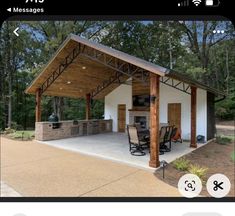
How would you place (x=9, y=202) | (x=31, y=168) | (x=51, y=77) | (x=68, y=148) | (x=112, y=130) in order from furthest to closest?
(x=112, y=130), (x=51, y=77), (x=68, y=148), (x=31, y=168), (x=9, y=202)

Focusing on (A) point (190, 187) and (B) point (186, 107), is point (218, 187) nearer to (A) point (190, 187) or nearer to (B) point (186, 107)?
(A) point (190, 187)

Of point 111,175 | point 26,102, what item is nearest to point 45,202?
point 111,175

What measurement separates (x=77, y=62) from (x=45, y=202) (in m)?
8.28

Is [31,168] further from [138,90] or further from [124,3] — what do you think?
[138,90]

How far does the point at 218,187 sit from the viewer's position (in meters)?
1.94

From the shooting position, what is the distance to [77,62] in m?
9.54

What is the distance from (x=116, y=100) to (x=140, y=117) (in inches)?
86.4

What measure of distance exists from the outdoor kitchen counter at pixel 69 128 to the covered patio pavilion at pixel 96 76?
0.60 metres

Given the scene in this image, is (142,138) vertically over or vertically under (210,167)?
over

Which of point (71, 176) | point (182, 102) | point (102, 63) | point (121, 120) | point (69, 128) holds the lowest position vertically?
point (71, 176)

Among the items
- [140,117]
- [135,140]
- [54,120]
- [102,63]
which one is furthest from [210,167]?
[140,117]

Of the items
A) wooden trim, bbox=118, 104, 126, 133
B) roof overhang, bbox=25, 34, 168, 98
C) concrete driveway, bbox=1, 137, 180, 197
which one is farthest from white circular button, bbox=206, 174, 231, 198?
wooden trim, bbox=118, 104, 126, 133

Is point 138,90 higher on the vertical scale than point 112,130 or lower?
higher

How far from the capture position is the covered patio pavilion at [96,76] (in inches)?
233
